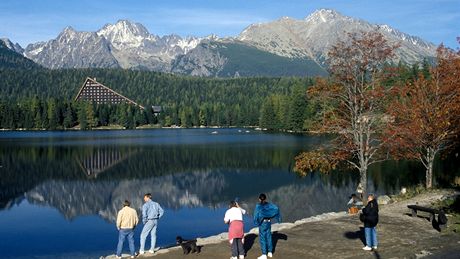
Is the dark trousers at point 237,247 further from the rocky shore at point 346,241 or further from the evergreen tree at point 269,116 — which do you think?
the evergreen tree at point 269,116

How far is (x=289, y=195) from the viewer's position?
4950cm

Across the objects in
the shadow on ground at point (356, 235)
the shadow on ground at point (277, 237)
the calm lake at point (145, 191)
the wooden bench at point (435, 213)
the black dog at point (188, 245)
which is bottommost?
the calm lake at point (145, 191)

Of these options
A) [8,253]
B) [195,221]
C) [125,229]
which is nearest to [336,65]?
[195,221]

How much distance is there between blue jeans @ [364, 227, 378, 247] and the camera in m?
21.7

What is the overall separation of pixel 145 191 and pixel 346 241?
33.5 meters

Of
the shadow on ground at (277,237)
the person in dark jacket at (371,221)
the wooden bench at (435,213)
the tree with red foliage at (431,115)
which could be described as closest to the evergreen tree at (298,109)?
the tree with red foliage at (431,115)

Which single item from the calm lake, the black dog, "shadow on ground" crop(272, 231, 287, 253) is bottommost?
the calm lake

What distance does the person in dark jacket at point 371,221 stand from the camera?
21516mm

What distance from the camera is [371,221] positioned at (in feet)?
70.3

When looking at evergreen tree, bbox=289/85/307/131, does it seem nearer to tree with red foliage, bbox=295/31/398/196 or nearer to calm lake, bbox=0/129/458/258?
calm lake, bbox=0/129/458/258

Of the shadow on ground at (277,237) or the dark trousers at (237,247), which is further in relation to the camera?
the shadow on ground at (277,237)

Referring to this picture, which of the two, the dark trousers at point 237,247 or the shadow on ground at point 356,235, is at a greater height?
the dark trousers at point 237,247

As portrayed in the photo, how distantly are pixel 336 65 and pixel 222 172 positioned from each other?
107ft

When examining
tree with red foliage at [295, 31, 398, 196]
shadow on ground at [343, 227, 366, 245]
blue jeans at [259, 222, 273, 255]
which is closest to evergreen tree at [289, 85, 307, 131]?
tree with red foliage at [295, 31, 398, 196]
